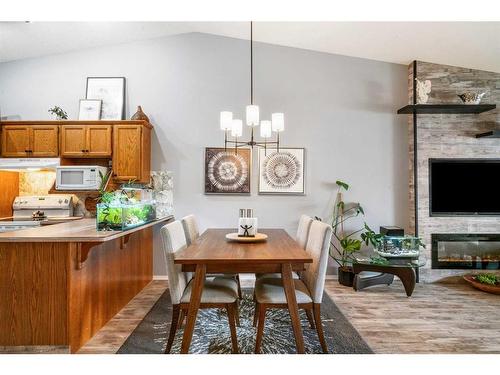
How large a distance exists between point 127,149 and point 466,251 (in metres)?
4.55

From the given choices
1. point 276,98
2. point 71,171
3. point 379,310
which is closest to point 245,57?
point 276,98

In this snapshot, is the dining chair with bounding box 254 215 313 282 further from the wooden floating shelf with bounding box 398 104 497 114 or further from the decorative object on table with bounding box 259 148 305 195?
the wooden floating shelf with bounding box 398 104 497 114

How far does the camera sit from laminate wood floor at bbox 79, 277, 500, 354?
236cm

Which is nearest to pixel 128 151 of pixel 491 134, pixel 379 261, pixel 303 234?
pixel 303 234

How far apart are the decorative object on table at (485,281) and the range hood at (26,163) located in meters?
5.28

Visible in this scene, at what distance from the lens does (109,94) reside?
417 centimetres

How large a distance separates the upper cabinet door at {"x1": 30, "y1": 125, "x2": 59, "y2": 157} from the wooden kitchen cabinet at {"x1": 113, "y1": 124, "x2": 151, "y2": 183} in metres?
0.72

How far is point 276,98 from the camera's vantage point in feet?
13.9

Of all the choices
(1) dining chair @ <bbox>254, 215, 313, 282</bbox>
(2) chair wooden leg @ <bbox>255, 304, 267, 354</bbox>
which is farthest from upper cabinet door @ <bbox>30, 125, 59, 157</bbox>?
(2) chair wooden leg @ <bbox>255, 304, 267, 354</bbox>

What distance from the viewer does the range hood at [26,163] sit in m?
3.68

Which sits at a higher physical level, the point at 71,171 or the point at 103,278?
the point at 71,171
